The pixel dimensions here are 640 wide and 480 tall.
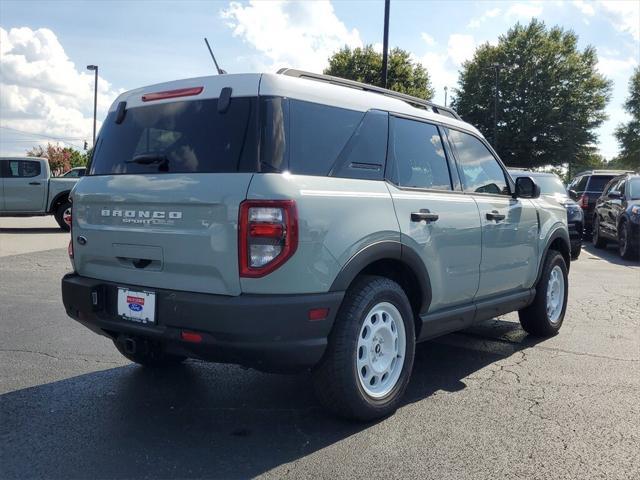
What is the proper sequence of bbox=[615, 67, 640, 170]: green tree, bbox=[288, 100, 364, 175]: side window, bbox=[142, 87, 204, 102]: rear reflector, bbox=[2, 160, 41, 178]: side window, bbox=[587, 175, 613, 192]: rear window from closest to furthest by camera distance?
bbox=[288, 100, 364, 175]: side window, bbox=[142, 87, 204, 102]: rear reflector, bbox=[2, 160, 41, 178]: side window, bbox=[587, 175, 613, 192]: rear window, bbox=[615, 67, 640, 170]: green tree

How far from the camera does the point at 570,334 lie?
5.86m

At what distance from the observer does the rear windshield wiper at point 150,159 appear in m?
3.44

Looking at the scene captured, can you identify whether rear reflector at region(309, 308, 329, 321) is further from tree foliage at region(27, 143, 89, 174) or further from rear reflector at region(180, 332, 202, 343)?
tree foliage at region(27, 143, 89, 174)

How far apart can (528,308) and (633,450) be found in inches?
93.5

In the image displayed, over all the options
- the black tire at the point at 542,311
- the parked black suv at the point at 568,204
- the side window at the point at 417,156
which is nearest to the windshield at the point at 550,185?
the parked black suv at the point at 568,204

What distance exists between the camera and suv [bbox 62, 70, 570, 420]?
305 cm

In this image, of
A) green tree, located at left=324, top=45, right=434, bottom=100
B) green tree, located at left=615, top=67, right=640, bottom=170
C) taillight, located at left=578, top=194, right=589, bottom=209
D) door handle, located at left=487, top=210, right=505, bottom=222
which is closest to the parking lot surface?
door handle, located at left=487, top=210, right=505, bottom=222

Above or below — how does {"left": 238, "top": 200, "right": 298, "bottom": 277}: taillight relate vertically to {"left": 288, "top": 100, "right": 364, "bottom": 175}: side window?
below

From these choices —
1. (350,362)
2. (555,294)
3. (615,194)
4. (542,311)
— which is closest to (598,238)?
(615,194)

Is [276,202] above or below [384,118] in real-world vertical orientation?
below

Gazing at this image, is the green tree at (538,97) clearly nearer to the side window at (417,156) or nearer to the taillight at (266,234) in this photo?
the side window at (417,156)

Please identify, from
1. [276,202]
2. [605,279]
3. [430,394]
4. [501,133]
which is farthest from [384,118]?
[501,133]

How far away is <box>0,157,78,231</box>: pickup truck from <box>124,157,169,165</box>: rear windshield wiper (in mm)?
13058

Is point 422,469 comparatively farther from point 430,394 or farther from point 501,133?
point 501,133
